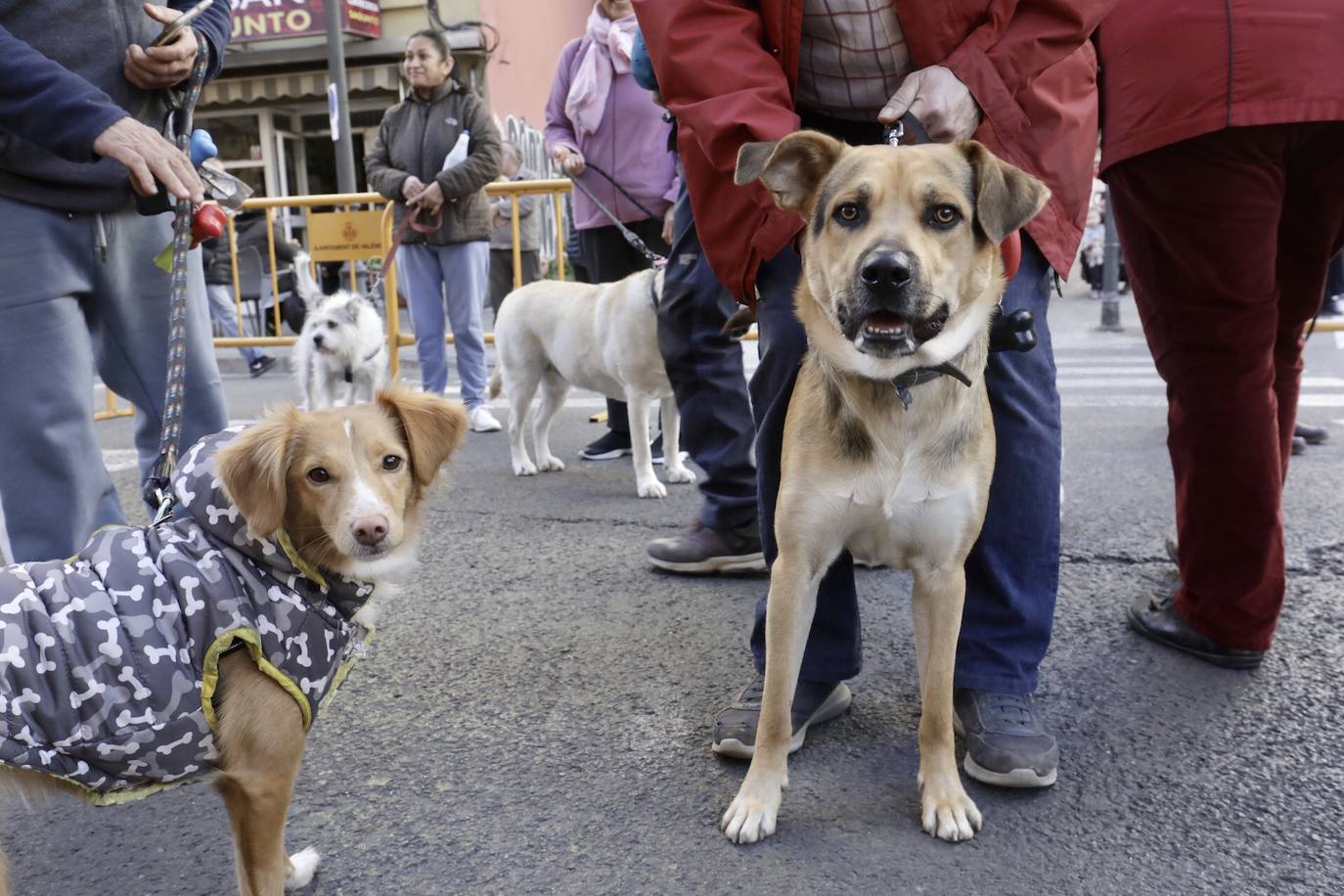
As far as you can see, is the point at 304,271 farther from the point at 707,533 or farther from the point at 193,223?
the point at 193,223

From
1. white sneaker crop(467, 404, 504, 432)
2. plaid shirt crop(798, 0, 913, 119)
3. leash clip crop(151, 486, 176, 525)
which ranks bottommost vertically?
white sneaker crop(467, 404, 504, 432)

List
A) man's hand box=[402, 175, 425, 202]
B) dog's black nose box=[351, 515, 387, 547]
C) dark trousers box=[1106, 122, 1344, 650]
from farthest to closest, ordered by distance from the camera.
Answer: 1. man's hand box=[402, 175, 425, 202]
2. dark trousers box=[1106, 122, 1344, 650]
3. dog's black nose box=[351, 515, 387, 547]

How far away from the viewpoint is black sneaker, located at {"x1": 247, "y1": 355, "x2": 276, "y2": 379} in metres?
10.7

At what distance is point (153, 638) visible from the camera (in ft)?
5.81

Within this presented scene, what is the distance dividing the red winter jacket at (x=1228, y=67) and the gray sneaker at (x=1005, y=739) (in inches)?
57.4

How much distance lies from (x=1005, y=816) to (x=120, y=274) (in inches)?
99.7

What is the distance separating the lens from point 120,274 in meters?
2.66

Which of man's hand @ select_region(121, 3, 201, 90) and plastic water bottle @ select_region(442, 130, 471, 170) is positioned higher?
plastic water bottle @ select_region(442, 130, 471, 170)

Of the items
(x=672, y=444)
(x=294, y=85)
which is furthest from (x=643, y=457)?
(x=294, y=85)

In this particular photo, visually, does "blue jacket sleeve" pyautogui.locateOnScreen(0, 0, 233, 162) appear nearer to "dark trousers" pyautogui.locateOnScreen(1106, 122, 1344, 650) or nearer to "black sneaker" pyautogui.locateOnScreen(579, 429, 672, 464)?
"dark trousers" pyautogui.locateOnScreen(1106, 122, 1344, 650)

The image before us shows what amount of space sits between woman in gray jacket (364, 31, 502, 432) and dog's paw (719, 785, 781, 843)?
5.08 metres

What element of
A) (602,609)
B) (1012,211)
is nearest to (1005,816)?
(1012,211)

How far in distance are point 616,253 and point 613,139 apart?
0.69 metres

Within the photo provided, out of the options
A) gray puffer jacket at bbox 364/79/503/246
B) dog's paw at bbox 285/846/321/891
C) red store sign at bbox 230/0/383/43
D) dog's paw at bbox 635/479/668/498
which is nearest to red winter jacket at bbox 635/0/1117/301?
dog's paw at bbox 285/846/321/891
